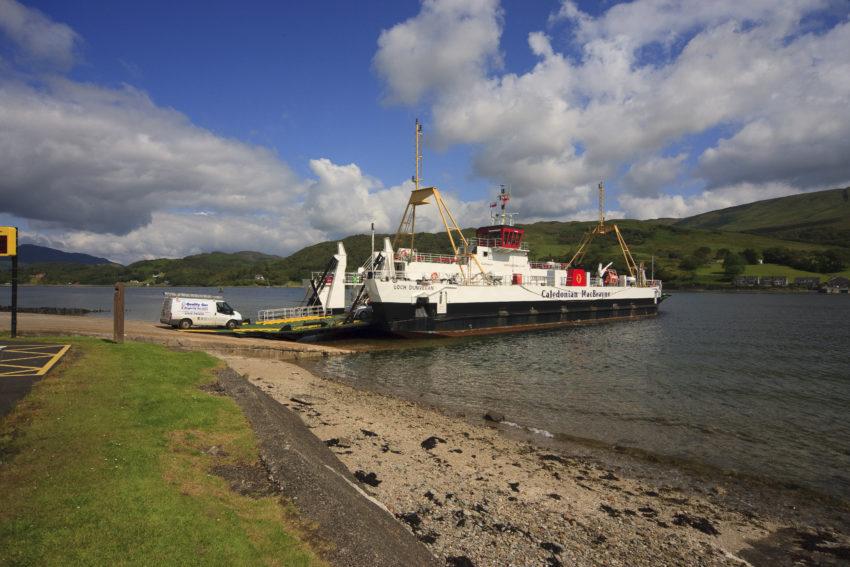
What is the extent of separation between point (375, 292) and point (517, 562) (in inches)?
1032

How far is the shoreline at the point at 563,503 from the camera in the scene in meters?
7.47

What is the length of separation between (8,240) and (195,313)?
1451cm

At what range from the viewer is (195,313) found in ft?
99.1

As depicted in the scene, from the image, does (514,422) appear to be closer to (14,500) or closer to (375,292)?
(14,500)

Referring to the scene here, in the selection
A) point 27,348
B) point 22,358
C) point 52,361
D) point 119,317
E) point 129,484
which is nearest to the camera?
point 129,484

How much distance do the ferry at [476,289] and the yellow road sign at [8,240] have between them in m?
19.5

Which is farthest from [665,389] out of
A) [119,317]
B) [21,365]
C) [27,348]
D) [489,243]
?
[489,243]

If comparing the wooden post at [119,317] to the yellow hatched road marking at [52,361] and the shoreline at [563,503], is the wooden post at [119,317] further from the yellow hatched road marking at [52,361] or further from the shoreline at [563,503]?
the shoreline at [563,503]

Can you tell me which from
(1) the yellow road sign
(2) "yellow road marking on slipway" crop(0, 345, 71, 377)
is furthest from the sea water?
(1) the yellow road sign

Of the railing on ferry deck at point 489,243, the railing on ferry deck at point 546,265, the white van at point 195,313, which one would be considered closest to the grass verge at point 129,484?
the white van at point 195,313

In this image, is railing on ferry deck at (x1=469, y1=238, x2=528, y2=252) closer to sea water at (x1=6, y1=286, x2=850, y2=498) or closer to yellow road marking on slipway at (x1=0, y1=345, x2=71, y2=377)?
sea water at (x1=6, y1=286, x2=850, y2=498)

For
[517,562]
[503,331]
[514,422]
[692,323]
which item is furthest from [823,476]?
[692,323]

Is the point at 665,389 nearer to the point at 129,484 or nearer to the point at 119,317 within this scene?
the point at 129,484

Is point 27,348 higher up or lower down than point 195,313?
lower down
